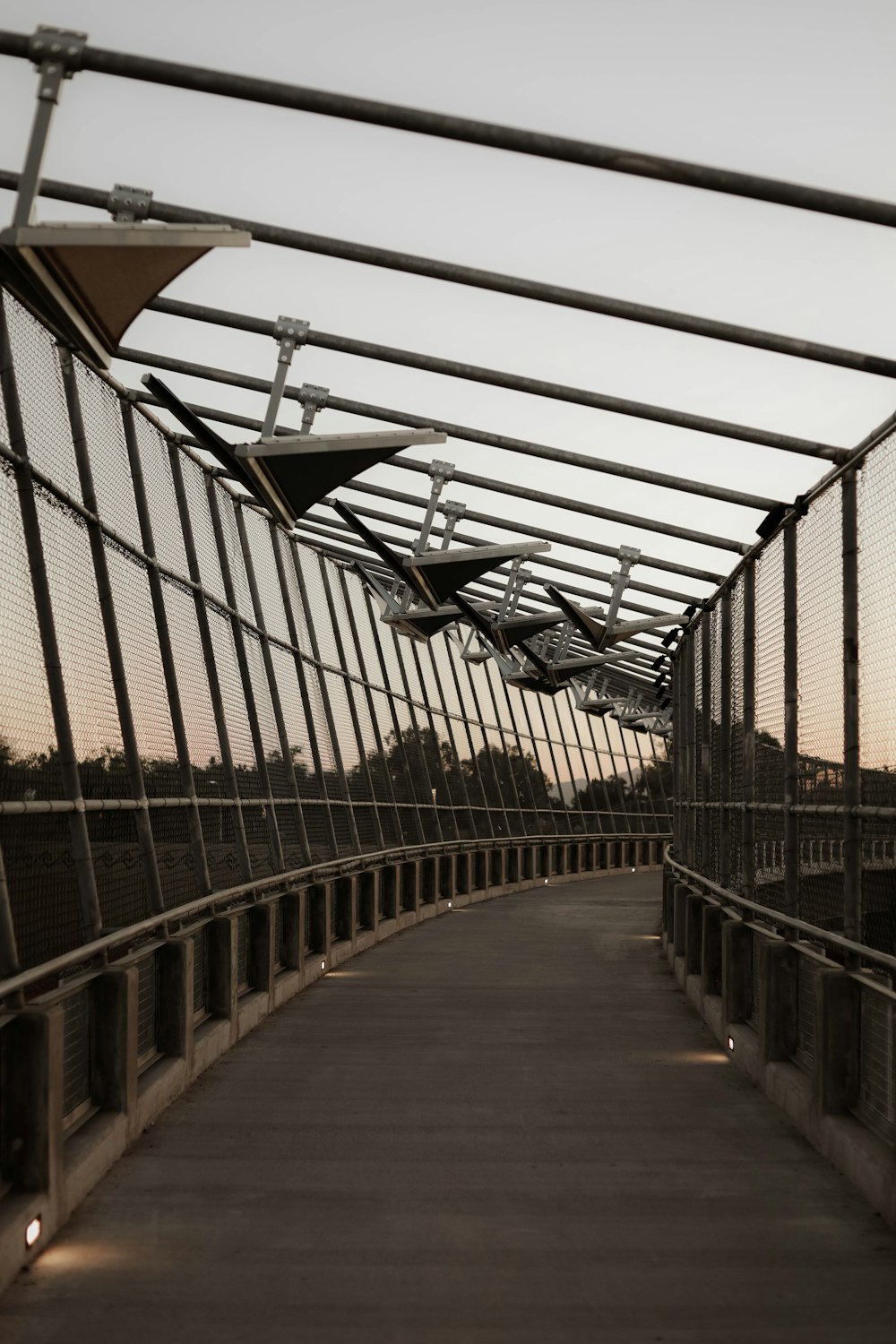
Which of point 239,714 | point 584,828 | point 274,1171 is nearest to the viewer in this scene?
point 274,1171

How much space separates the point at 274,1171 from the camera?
271 inches

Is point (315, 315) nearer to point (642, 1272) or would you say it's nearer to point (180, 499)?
point (180, 499)

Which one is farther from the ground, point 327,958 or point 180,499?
point 180,499

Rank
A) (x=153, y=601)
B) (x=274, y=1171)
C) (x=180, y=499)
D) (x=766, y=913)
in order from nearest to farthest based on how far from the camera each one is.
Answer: (x=274, y=1171)
(x=766, y=913)
(x=153, y=601)
(x=180, y=499)

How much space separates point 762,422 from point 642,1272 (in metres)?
17.8

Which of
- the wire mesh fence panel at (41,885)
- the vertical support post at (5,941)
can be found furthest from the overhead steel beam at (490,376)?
the vertical support post at (5,941)

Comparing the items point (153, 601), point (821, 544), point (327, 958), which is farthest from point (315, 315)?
point (821, 544)

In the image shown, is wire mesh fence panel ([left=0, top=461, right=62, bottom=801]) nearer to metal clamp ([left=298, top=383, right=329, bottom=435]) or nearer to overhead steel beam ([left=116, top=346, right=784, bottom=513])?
metal clamp ([left=298, top=383, right=329, bottom=435])

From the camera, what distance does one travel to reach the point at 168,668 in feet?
33.9

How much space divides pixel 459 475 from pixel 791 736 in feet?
19.6

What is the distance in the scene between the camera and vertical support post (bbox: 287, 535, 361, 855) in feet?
57.0

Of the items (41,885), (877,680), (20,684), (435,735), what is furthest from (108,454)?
(435,735)

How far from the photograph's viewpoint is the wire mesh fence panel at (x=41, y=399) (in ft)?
23.7

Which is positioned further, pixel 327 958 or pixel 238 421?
pixel 327 958
